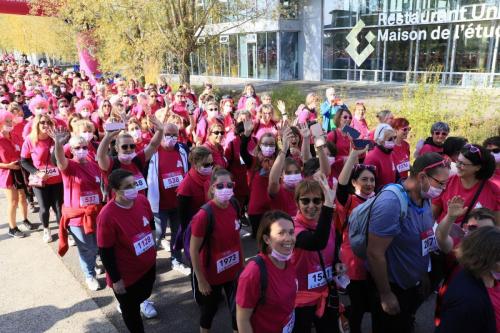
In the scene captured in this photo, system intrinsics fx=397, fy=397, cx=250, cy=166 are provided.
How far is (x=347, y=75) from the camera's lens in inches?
1048

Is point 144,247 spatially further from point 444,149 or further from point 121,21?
point 121,21

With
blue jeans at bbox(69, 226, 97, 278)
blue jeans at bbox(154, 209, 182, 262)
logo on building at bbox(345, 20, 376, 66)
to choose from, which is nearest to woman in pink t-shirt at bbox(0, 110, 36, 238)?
blue jeans at bbox(69, 226, 97, 278)

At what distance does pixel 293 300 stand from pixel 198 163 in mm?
1990

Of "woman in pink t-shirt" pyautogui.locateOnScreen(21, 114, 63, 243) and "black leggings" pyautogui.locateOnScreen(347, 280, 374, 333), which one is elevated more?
"woman in pink t-shirt" pyautogui.locateOnScreen(21, 114, 63, 243)

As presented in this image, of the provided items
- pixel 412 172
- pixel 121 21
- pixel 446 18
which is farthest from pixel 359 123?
pixel 446 18

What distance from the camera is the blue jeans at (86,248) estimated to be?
4.88m

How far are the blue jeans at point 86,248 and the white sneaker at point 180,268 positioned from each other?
1043mm

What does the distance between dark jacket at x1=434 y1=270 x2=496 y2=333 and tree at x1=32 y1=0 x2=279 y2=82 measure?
47.9 ft

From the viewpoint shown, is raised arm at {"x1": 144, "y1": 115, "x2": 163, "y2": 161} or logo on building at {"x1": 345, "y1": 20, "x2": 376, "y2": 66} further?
logo on building at {"x1": 345, "y1": 20, "x2": 376, "y2": 66}

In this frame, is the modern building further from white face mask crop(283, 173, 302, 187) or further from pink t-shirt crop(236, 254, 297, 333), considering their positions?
pink t-shirt crop(236, 254, 297, 333)

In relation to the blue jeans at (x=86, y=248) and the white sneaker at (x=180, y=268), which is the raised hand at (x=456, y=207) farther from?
the blue jeans at (x=86, y=248)

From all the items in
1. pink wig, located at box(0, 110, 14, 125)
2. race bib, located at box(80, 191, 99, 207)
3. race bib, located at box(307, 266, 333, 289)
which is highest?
pink wig, located at box(0, 110, 14, 125)

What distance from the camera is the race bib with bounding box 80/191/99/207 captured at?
4.79m

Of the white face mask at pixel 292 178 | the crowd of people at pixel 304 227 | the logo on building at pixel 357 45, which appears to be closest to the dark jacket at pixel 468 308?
the crowd of people at pixel 304 227
